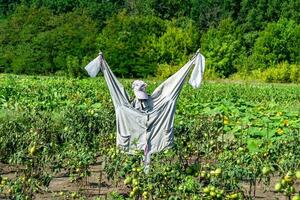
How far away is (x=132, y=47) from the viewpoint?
3669cm

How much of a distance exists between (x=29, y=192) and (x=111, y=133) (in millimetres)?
3311

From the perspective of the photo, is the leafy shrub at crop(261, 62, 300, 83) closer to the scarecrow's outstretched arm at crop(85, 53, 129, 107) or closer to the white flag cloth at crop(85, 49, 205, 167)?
the white flag cloth at crop(85, 49, 205, 167)

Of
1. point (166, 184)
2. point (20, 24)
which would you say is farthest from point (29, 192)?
point (20, 24)

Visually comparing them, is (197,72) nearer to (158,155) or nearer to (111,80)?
(111,80)

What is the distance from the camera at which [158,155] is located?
6.38 m

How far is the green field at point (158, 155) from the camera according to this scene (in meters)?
4.71

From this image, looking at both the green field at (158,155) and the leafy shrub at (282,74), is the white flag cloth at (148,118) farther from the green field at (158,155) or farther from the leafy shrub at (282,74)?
the leafy shrub at (282,74)

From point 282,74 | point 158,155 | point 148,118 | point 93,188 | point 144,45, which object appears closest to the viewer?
point 158,155

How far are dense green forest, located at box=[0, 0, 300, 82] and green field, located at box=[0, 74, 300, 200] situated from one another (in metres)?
20.6

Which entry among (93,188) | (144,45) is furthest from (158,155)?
(144,45)

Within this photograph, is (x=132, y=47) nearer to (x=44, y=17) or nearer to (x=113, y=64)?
(x=113, y=64)

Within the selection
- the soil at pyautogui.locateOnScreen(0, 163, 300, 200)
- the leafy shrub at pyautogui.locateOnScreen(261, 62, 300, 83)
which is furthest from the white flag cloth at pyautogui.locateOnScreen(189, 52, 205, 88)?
the leafy shrub at pyautogui.locateOnScreen(261, 62, 300, 83)

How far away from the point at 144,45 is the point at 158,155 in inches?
1249

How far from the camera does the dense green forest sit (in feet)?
113
